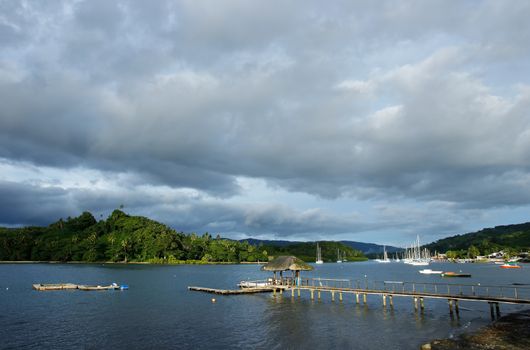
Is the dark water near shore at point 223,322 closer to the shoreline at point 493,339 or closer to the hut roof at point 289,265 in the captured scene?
the shoreline at point 493,339

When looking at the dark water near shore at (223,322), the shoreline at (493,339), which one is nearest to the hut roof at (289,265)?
the dark water near shore at (223,322)

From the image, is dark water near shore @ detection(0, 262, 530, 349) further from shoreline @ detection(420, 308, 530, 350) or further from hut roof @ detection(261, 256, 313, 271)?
hut roof @ detection(261, 256, 313, 271)

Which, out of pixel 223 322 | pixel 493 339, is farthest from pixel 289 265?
pixel 493 339

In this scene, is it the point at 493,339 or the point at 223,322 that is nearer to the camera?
the point at 493,339

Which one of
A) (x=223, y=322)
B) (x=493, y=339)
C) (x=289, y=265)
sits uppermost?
(x=289, y=265)

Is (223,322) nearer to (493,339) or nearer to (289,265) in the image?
(289,265)

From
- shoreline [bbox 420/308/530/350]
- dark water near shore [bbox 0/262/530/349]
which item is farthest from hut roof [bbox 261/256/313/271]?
shoreline [bbox 420/308/530/350]

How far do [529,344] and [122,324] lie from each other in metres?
38.3

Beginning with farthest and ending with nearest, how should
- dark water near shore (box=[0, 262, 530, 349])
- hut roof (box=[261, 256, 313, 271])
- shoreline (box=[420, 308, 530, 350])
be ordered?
1. hut roof (box=[261, 256, 313, 271])
2. dark water near shore (box=[0, 262, 530, 349])
3. shoreline (box=[420, 308, 530, 350])

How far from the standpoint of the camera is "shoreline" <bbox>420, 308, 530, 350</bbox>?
95.5 feet

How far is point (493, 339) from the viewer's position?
31.3 m

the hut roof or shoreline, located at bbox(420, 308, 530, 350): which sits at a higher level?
the hut roof

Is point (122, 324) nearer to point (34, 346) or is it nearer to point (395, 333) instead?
point (34, 346)

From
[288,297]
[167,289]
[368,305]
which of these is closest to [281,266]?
[288,297]
